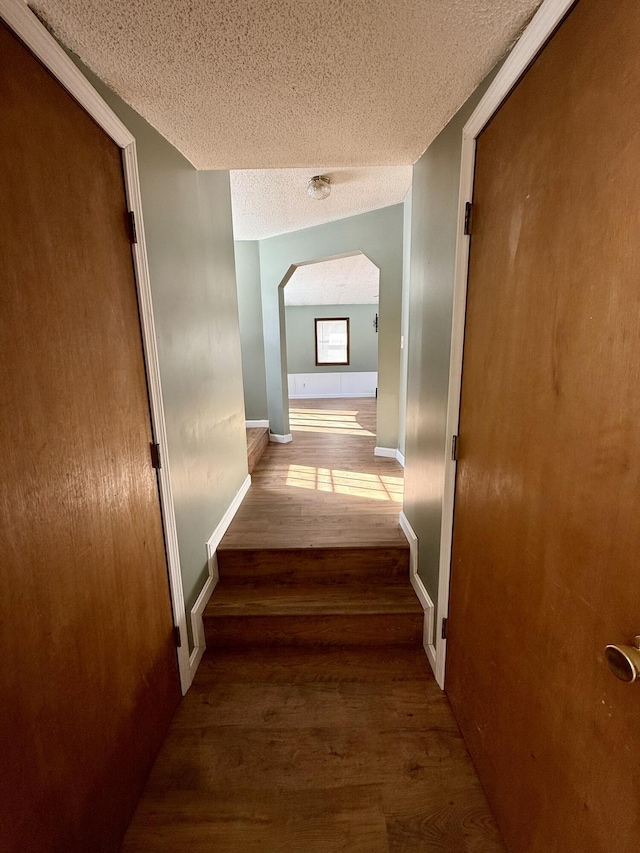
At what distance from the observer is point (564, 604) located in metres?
0.82

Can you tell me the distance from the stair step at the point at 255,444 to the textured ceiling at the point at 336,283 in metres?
2.22

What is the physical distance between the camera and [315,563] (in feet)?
6.75

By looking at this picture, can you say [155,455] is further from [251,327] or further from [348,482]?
[251,327]

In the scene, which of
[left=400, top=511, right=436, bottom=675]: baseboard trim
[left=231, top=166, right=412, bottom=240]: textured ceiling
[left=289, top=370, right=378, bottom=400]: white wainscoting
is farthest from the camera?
[left=289, top=370, right=378, bottom=400]: white wainscoting

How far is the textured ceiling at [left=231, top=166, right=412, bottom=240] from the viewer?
254 centimetres

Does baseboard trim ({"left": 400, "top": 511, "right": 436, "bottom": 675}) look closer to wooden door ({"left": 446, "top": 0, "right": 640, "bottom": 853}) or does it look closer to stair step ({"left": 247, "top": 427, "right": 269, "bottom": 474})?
wooden door ({"left": 446, "top": 0, "right": 640, "bottom": 853})

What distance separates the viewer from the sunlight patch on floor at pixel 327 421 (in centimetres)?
516

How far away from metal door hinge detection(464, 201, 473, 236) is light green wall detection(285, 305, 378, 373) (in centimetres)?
737

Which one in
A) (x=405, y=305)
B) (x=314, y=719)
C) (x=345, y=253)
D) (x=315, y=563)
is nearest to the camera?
(x=314, y=719)

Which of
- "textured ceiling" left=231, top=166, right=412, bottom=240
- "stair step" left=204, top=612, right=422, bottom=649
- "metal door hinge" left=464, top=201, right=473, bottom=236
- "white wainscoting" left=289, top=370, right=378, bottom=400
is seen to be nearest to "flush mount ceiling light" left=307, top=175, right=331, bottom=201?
"textured ceiling" left=231, top=166, right=412, bottom=240

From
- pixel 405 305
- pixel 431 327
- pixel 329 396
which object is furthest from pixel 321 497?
pixel 329 396

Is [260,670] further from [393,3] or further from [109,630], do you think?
[393,3]

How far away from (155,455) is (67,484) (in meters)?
0.48

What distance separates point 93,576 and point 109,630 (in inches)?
8.5
